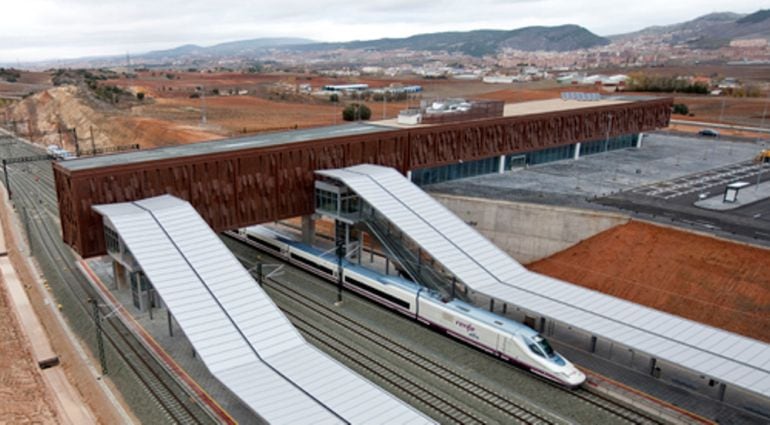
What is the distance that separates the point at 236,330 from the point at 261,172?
1831cm

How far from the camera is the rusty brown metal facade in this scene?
39094mm

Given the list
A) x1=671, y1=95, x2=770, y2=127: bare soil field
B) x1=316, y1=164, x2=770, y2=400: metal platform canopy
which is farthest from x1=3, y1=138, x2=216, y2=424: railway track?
x1=671, y1=95, x2=770, y2=127: bare soil field

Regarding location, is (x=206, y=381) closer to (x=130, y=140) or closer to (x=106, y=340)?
(x=106, y=340)

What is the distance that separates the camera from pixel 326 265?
153 feet

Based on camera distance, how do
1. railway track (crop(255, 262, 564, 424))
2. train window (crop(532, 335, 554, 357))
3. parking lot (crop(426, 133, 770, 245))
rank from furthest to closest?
parking lot (crop(426, 133, 770, 245)) < train window (crop(532, 335, 554, 357)) < railway track (crop(255, 262, 564, 424))

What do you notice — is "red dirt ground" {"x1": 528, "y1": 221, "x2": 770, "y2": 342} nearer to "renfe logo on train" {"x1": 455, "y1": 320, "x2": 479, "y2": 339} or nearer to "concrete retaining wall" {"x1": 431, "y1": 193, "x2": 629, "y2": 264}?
"concrete retaining wall" {"x1": 431, "y1": 193, "x2": 629, "y2": 264}

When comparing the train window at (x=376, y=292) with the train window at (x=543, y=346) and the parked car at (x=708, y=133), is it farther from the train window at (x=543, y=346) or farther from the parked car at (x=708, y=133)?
the parked car at (x=708, y=133)

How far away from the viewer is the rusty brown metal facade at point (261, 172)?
3909 cm

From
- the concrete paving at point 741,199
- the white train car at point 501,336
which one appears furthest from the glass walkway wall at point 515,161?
the white train car at point 501,336

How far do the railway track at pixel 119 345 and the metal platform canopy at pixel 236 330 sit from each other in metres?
3.98

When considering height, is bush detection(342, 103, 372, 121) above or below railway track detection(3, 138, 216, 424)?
above

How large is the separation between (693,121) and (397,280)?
107845 millimetres

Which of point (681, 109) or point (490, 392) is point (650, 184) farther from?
point (681, 109)

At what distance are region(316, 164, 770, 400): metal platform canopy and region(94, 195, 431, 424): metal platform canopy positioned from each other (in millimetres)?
13579
